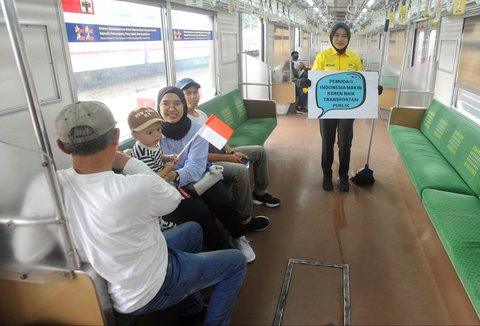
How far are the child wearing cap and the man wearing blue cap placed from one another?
0.85m

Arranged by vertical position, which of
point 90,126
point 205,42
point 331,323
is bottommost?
point 331,323

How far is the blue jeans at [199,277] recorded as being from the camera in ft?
5.50

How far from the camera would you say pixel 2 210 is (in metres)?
1.46

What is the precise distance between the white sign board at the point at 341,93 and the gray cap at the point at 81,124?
285 centimetres

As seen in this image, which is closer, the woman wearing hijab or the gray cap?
the gray cap

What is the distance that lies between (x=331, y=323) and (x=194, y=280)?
3.45 ft

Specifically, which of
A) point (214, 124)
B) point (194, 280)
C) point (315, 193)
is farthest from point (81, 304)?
point (315, 193)

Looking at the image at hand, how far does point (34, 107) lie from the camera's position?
120cm

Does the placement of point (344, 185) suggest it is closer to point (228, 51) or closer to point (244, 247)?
point (244, 247)

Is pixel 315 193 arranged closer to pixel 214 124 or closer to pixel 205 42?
pixel 214 124

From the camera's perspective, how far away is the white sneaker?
2.87 meters

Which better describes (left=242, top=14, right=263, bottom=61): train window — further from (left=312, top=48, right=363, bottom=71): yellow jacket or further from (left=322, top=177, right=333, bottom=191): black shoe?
(left=322, top=177, right=333, bottom=191): black shoe

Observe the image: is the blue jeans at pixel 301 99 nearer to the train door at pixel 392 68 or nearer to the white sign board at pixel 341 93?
the train door at pixel 392 68

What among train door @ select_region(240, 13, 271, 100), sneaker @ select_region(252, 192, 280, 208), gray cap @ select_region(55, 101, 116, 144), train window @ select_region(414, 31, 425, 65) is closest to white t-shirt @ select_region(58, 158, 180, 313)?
gray cap @ select_region(55, 101, 116, 144)
